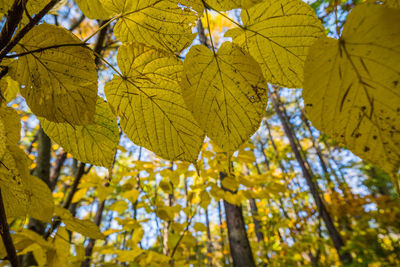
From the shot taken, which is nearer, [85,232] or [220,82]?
[220,82]

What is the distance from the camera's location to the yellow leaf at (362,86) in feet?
0.59

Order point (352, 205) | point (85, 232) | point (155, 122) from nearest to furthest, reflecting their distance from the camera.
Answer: point (155, 122)
point (85, 232)
point (352, 205)

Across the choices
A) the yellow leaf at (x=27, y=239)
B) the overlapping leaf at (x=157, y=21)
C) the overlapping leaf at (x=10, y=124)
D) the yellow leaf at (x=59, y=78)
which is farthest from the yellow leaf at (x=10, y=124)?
the yellow leaf at (x=27, y=239)

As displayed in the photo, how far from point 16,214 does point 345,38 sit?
464 millimetres

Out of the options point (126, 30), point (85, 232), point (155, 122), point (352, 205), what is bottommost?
point (85, 232)

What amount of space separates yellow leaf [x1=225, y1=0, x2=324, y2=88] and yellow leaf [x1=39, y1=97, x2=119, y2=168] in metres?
0.22

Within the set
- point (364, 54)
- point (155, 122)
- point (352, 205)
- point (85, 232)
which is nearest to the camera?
point (364, 54)

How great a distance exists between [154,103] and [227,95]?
0.11m

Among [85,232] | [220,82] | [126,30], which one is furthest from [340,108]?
[85,232]

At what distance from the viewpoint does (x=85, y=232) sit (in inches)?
18.9

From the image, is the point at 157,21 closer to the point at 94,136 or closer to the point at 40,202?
the point at 94,136

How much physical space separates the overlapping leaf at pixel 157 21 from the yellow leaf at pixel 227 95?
0.12 ft

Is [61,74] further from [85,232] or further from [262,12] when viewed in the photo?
[85,232]

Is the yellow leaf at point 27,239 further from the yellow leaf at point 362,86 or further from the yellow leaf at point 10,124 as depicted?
the yellow leaf at point 362,86
